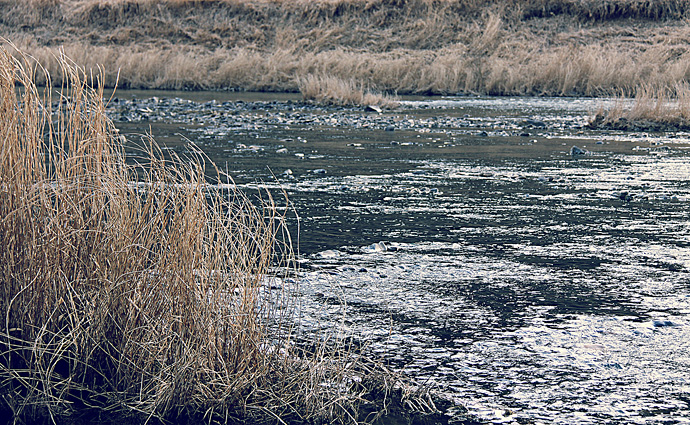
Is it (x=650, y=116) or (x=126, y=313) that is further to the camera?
(x=650, y=116)


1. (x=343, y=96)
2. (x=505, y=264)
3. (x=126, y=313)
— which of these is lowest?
(x=343, y=96)

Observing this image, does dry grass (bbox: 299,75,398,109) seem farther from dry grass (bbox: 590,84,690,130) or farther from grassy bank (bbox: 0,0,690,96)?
dry grass (bbox: 590,84,690,130)

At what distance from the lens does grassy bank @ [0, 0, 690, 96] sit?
106 ft

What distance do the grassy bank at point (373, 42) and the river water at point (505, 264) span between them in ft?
48.3

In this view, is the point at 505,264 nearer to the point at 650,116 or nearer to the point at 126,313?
the point at 126,313

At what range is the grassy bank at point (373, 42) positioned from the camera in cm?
3219

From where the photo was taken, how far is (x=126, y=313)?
3895mm

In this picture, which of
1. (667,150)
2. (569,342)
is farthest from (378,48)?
(569,342)

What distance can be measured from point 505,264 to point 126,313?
3504 mm

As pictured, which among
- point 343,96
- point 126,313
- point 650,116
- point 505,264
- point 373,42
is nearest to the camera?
point 126,313

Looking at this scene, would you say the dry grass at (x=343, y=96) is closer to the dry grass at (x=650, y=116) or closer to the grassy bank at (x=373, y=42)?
the grassy bank at (x=373, y=42)

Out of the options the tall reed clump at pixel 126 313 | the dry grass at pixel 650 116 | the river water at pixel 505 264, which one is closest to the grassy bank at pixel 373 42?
the dry grass at pixel 650 116

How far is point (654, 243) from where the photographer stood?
24.5 ft

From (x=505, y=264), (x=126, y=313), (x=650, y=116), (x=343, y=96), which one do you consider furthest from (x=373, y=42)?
(x=126, y=313)
